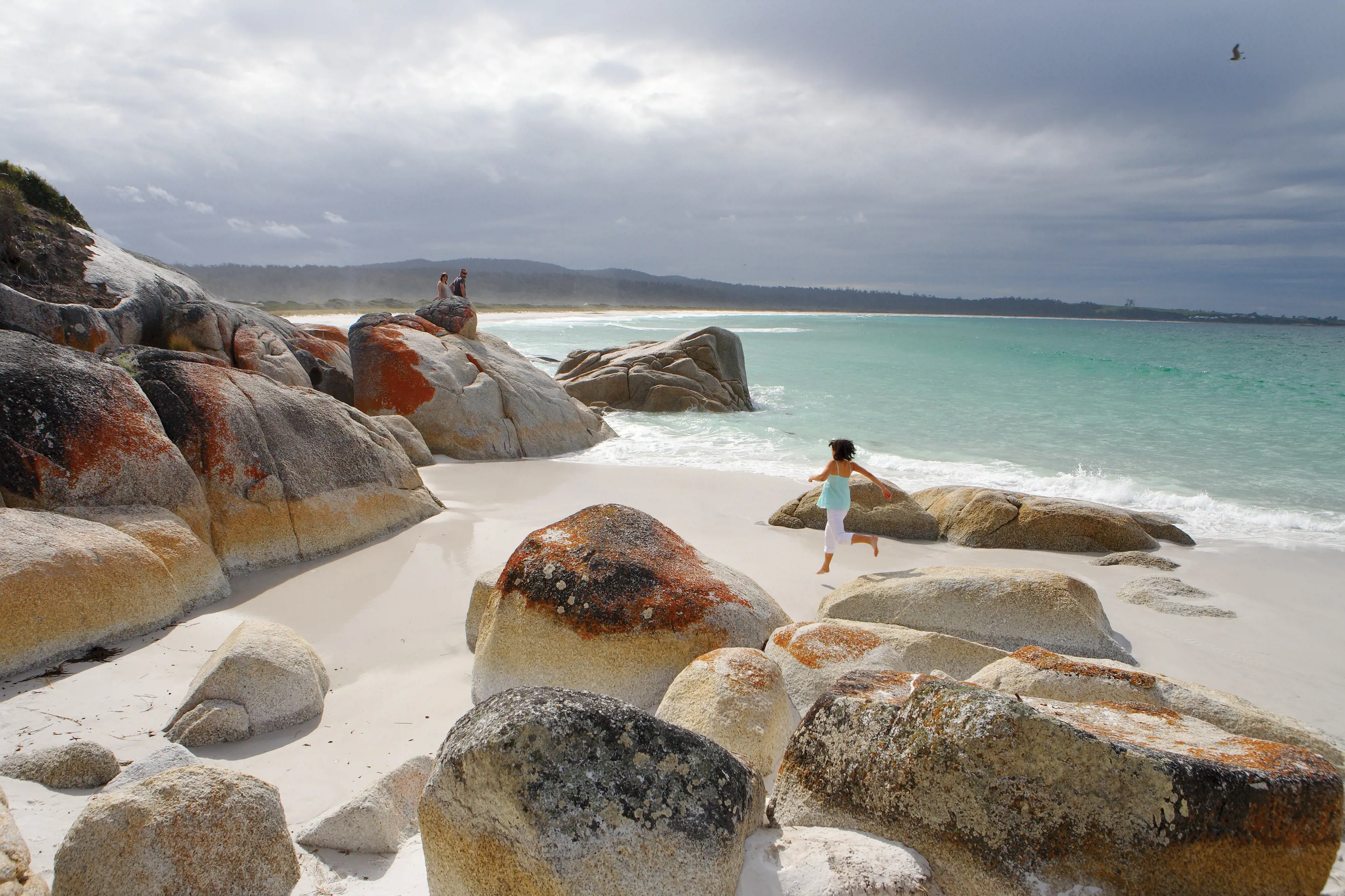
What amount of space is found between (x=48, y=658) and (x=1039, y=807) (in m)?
4.55

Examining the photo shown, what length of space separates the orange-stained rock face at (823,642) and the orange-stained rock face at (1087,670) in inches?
29.2

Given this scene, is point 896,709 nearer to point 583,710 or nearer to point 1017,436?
point 583,710

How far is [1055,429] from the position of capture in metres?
17.2

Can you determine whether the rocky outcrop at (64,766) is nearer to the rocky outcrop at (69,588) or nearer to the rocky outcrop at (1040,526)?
the rocky outcrop at (69,588)

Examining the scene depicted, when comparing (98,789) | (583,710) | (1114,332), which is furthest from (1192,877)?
(1114,332)

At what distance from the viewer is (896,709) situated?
259 cm

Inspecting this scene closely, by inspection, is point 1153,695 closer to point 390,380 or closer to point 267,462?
point 267,462

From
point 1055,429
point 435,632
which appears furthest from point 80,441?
point 1055,429

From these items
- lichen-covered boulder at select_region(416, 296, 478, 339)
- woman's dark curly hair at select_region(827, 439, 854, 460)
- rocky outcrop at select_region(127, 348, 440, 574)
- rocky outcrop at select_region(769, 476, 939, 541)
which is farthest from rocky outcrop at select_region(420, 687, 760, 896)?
lichen-covered boulder at select_region(416, 296, 478, 339)

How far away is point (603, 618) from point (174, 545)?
3.01 m

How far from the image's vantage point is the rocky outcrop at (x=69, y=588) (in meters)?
4.03

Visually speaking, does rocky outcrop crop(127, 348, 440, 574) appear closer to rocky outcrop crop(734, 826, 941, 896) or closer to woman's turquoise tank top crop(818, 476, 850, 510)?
woman's turquoise tank top crop(818, 476, 850, 510)

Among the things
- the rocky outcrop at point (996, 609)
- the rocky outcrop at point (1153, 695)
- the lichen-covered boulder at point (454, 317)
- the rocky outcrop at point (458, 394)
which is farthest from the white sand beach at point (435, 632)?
the lichen-covered boulder at point (454, 317)

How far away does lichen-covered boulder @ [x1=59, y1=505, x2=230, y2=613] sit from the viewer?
4988mm
